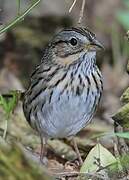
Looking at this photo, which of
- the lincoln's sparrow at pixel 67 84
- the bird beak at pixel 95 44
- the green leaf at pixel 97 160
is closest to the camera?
the green leaf at pixel 97 160

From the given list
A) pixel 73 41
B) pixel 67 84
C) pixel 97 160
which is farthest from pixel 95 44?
pixel 97 160

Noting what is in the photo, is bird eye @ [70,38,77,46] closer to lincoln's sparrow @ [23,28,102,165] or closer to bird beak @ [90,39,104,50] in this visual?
lincoln's sparrow @ [23,28,102,165]

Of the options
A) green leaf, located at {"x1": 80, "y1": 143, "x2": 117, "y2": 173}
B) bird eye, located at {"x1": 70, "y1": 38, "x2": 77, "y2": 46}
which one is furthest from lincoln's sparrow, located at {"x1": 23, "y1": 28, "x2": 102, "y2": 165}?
green leaf, located at {"x1": 80, "y1": 143, "x2": 117, "y2": 173}

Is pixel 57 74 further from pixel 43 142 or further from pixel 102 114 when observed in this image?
pixel 102 114

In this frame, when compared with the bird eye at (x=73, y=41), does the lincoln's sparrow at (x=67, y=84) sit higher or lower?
lower

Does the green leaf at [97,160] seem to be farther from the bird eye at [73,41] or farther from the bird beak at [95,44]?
the bird eye at [73,41]

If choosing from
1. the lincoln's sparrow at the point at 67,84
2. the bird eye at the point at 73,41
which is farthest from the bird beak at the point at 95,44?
Answer: the bird eye at the point at 73,41

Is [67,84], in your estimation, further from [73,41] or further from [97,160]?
[97,160]

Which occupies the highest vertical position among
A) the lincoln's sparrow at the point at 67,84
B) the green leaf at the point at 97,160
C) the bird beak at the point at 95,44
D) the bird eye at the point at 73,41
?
the bird eye at the point at 73,41
